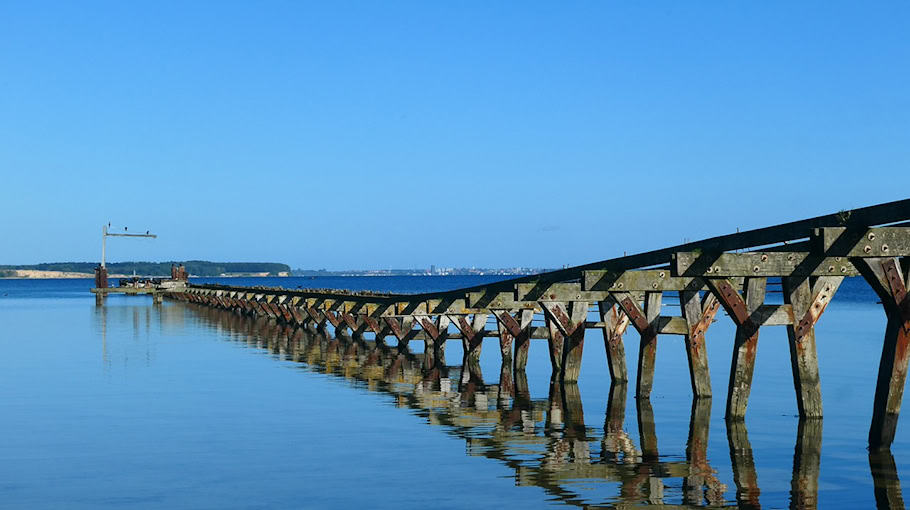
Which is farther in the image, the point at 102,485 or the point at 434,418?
the point at 434,418

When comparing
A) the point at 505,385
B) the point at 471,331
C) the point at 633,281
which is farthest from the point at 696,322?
the point at 471,331

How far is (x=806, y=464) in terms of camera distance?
13641mm

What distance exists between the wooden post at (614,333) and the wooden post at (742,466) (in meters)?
4.38

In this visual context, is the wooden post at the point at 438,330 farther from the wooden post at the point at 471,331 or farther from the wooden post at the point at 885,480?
the wooden post at the point at 885,480

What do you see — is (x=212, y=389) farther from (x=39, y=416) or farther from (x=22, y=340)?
(x=22, y=340)

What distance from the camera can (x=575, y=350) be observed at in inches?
907

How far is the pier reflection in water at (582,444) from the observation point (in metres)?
11.9

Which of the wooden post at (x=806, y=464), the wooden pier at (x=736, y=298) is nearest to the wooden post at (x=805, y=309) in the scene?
the wooden pier at (x=736, y=298)

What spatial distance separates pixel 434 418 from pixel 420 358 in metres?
12.6

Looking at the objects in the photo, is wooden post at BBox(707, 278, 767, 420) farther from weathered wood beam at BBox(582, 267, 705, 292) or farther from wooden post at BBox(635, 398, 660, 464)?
wooden post at BBox(635, 398, 660, 464)

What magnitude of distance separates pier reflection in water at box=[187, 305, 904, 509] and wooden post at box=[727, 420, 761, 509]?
0.01 m

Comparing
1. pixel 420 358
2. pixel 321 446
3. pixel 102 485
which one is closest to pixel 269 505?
pixel 102 485

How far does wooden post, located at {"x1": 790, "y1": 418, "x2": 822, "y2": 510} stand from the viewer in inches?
456

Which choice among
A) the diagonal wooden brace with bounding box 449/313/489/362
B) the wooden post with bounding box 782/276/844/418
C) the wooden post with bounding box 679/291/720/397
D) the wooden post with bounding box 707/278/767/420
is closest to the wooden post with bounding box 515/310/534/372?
the diagonal wooden brace with bounding box 449/313/489/362
